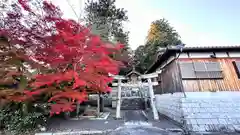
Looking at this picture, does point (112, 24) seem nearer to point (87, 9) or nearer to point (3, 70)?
point (87, 9)

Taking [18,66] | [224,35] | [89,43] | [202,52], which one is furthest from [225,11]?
[18,66]

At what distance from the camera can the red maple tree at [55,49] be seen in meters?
4.87

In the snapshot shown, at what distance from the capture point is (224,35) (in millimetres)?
11305

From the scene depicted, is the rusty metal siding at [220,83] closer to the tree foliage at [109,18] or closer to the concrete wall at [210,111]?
the concrete wall at [210,111]

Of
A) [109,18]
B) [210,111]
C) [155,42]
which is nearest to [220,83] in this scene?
[210,111]

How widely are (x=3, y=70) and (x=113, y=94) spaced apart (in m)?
10.9

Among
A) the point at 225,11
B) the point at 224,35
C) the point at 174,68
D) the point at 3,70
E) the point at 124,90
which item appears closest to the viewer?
the point at 3,70

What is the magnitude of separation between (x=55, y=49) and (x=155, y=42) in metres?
13.8

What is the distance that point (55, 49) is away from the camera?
15.3ft

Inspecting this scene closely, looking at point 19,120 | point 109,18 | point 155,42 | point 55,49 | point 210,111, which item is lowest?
point 19,120

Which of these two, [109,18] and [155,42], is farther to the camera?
[155,42]

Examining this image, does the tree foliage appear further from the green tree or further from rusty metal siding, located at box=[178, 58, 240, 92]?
rusty metal siding, located at box=[178, 58, 240, 92]

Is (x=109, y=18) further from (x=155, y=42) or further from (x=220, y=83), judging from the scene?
(x=220, y=83)

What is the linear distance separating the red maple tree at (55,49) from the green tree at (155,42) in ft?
35.1
